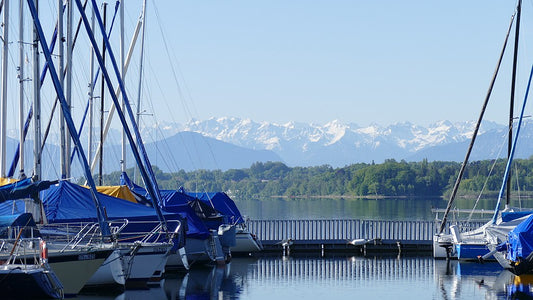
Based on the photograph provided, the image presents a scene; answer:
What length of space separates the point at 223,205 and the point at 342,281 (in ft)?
45.7

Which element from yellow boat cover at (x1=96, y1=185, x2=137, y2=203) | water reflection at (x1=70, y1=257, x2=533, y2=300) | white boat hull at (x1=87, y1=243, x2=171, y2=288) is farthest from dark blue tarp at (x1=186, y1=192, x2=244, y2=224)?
white boat hull at (x1=87, y1=243, x2=171, y2=288)

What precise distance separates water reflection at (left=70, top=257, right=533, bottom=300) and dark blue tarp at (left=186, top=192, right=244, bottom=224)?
3.99 metres

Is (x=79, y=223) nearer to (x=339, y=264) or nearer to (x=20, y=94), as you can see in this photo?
(x=20, y=94)

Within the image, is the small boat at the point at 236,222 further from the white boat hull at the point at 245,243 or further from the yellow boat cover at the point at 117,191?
the yellow boat cover at the point at 117,191

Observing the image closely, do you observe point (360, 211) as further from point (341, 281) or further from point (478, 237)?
point (341, 281)

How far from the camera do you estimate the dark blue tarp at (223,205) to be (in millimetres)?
50841

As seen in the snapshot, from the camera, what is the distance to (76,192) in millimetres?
35375

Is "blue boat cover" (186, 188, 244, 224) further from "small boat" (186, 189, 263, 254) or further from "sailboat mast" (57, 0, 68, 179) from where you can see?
"sailboat mast" (57, 0, 68, 179)

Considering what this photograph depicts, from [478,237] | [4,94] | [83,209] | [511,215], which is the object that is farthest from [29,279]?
[511,215]

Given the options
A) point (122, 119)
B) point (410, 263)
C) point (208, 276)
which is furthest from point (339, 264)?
point (122, 119)

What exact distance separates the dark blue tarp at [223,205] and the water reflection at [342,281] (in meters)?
3.99

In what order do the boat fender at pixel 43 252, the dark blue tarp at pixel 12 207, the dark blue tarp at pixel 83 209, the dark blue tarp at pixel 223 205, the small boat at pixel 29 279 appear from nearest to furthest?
the small boat at pixel 29 279, the boat fender at pixel 43 252, the dark blue tarp at pixel 12 207, the dark blue tarp at pixel 83 209, the dark blue tarp at pixel 223 205

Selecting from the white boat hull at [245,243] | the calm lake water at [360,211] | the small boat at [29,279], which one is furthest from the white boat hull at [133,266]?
the calm lake water at [360,211]

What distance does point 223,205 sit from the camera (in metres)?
51.6
